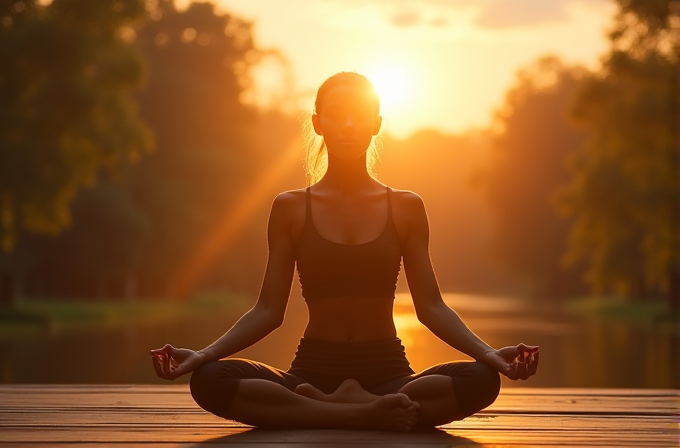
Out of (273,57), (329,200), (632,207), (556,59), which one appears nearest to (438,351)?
(329,200)

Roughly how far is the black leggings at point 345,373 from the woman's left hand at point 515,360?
0.37 feet

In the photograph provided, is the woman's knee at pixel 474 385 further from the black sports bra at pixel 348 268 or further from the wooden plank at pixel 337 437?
the black sports bra at pixel 348 268

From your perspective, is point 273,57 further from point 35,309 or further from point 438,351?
point 438,351

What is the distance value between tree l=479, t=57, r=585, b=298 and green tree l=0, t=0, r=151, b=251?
34.4 meters

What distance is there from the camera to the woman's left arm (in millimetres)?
5168

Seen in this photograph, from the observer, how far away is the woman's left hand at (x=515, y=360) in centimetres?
473

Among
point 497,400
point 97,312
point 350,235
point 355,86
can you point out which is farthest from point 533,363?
point 97,312

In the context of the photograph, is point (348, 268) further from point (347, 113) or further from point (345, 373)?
point (347, 113)

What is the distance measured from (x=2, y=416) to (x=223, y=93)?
46356 millimetres

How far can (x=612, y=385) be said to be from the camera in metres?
12.5

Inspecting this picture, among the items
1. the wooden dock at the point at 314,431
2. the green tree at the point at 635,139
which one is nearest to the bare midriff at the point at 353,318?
the wooden dock at the point at 314,431

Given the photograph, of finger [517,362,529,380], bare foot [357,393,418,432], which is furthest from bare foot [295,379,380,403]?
finger [517,362,529,380]

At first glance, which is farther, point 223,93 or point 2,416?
point 223,93

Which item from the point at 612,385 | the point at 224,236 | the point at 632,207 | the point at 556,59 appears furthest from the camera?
the point at 556,59
